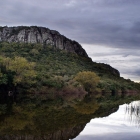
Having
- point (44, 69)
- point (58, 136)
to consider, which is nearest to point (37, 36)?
point (44, 69)

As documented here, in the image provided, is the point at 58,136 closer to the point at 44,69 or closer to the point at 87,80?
the point at 87,80

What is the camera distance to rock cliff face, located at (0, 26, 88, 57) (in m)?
149

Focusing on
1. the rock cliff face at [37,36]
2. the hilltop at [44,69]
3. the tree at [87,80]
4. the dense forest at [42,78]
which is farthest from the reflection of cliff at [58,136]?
the rock cliff face at [37,36]

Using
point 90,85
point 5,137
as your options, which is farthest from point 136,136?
point 90,85

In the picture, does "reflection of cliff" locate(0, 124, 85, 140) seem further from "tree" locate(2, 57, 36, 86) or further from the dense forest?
"tree" locate(2, 57, 36, 86)

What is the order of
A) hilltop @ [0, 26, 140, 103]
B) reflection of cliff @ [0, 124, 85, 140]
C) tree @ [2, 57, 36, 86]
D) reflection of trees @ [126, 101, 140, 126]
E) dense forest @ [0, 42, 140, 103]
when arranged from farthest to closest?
1. hilltop @ [0, 26, 140, 103]
2. dense forest @ [0, 42, 140, 103]
3. tree @ [2, 57, 36, 86]
4. reflection of trees @ [126, 101, 140, 126]
5. reflection of cliff @ [0, 124, 85, 140]

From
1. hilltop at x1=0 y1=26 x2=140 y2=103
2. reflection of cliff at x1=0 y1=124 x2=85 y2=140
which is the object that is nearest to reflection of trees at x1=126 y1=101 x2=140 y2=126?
reflection of cliff at x1=0 y1=124 x2=85 y2=140

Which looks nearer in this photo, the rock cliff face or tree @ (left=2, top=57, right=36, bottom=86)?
tree @ (left=2, top=57, right=36, bottom=86)

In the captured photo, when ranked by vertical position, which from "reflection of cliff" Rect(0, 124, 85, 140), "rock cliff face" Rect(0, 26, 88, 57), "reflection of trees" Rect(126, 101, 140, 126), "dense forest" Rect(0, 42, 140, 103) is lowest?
"reflection of cliff" Rect(0, 124, 85, 140)

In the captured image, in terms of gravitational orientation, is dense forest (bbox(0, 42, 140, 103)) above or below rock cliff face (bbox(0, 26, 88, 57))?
below

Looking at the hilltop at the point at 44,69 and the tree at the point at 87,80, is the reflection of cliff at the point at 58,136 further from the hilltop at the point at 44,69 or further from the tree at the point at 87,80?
the tree at the point at 87,80

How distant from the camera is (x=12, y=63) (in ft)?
217

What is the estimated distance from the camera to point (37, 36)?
155750 millimetres

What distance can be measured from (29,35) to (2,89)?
3516 inches
